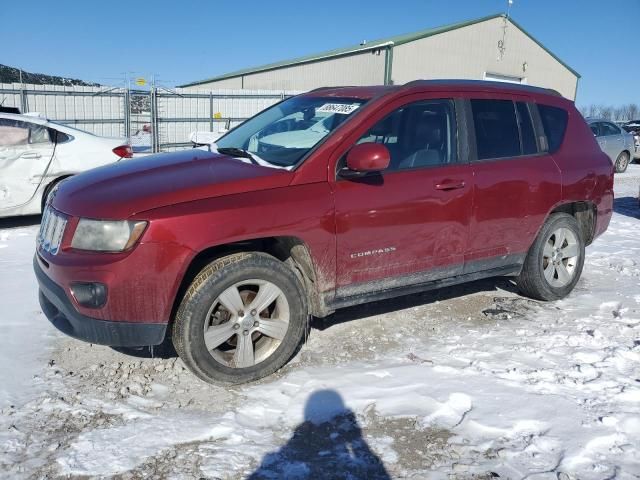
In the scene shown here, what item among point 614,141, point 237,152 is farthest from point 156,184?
point 614,141

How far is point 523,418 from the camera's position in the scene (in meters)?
3.03

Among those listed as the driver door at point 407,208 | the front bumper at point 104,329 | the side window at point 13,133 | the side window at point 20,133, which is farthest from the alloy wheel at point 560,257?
the side window at point 13,133

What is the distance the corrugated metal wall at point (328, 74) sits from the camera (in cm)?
2486

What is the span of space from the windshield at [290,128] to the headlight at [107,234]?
105cm

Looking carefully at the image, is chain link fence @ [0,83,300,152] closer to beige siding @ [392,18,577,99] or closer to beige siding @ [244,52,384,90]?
beige siding @ [244,52,384,90]

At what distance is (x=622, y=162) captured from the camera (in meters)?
16.9

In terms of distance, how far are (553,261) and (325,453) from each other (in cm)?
312

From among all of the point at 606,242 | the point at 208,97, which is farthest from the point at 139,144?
the point at 606,242

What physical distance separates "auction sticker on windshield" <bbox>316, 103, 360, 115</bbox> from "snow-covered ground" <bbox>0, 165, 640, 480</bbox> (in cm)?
163

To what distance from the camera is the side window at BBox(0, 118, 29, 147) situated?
6.94 meters

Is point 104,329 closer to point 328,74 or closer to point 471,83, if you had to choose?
point 471,83

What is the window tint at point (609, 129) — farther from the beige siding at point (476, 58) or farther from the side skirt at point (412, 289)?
the side skirt at point (412, 289)

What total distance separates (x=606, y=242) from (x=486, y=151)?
400cm

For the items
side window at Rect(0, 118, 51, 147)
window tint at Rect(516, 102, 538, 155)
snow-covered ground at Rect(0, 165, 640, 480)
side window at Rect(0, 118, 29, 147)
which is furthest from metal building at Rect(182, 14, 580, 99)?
snow-covered ground at Rect(0, 165, 640, 480)
